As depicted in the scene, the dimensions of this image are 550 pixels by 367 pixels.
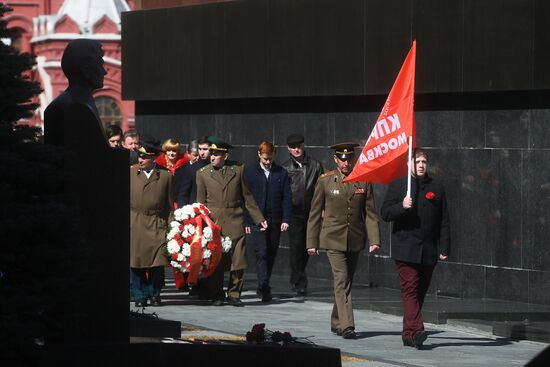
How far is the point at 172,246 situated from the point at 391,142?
144 inches

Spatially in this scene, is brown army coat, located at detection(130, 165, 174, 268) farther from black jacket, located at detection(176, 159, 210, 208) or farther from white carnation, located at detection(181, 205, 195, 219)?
black jacket, located at detection(176, 159, 210, 208)

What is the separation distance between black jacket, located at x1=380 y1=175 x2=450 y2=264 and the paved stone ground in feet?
2.68

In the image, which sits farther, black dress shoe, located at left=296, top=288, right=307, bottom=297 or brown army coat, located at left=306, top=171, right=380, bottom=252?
black dress shoe, located at left=296, top=288, right=307, bottom=297

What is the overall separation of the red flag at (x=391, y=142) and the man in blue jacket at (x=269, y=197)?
3.93 metres

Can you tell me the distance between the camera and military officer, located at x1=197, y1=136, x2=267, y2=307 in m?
17.8

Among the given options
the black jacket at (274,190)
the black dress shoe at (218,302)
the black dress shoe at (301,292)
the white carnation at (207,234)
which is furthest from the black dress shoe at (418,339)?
the black dress shoe at (301,292)

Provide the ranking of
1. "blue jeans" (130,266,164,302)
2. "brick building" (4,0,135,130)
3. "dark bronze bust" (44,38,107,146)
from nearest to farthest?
1. "dark bronze bust" (44,38,107,146)
2. "blue jeans" (130,266,164,302)
3. "brick building" (4,0,135,130)

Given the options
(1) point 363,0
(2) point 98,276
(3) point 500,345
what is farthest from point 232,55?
(2) point 98,276

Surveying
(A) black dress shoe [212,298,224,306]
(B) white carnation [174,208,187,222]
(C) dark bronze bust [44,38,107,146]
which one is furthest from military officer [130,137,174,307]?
(C) dark bronze bust [44,38,107,146]

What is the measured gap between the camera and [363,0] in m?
19.9

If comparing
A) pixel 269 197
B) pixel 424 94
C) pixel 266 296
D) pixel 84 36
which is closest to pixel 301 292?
pixel 266 296

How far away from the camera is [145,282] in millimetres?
17453

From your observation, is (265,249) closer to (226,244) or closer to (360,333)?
(226,244)

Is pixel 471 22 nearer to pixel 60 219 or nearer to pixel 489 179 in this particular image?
pixel 489 179
